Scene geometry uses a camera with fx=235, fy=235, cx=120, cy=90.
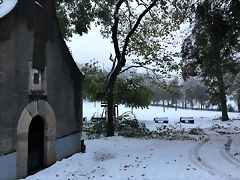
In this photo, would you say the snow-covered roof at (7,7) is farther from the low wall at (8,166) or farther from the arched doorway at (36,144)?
the low wall at (8,166)

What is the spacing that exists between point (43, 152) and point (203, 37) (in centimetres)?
784

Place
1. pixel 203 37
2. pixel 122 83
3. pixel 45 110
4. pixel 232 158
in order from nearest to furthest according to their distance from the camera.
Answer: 1. pixel 45 110
2. pixel 232 158
3. pixel 203 37
4. pixel 122 83

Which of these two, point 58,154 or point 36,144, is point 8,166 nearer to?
point 36,144

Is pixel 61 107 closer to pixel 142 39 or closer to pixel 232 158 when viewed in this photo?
pixel 232 158

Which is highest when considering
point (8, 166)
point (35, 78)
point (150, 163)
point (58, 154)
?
point (35, 78)

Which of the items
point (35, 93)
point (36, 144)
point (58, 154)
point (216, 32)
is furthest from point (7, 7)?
point (216, 32)

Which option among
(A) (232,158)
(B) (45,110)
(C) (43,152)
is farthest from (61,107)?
(A) (232,158)

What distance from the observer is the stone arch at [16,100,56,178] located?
543 centimetres

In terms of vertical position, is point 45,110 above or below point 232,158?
above

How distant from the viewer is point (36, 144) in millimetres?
6566

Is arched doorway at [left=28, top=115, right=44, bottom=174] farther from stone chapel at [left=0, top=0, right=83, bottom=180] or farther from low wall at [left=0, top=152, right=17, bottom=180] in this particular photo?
low wall at [left=0, top=152, right=17, bottom=180]

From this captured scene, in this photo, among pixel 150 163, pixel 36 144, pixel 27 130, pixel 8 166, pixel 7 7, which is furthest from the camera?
pixel 150 163

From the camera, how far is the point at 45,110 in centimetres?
641

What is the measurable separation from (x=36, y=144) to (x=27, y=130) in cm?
101
